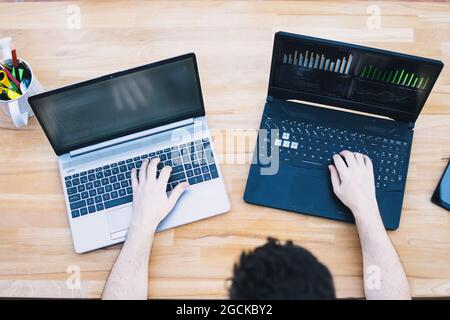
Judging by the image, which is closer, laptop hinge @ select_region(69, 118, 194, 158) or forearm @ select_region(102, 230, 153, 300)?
forearm @ select_region(102, 230, 153, 300)

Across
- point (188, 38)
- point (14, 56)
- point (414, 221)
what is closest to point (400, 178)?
point (414, 221)

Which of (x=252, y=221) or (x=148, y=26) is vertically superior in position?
(x=148, y=26)

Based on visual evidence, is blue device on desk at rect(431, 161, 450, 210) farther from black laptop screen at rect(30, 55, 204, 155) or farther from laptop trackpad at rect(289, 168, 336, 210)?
black laptop screen at rect(30, 55, 204, 155)

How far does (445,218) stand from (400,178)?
0.13 meters

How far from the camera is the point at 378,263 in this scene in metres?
0.94

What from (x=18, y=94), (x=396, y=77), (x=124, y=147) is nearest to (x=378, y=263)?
(x=396, y=77)

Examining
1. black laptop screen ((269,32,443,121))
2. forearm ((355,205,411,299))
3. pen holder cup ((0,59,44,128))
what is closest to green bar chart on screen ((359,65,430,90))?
black laptop screen ((269,32,443,121))

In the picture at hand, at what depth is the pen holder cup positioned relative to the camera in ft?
3.42

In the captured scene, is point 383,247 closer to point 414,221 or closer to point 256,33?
point 414,221

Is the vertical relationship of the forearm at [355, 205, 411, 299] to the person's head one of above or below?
below

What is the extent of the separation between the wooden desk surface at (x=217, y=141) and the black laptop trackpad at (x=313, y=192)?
0.11 feet

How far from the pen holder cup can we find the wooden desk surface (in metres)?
0.06

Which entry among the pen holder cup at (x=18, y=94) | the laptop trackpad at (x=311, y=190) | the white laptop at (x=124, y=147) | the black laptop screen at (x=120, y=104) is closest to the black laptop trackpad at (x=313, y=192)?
the laptop trackpad at (x=311, y=190)
